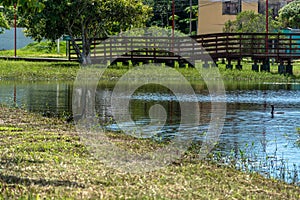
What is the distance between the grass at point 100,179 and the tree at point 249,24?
44.2 m

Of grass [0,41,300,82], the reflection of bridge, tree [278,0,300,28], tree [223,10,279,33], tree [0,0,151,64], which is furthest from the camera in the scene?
tree [278,0,300,28]

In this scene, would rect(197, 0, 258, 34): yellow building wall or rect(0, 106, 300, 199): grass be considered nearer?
rect(0, 106, 300, 199): grass

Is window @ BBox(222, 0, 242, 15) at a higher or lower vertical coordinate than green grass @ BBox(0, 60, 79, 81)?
higher

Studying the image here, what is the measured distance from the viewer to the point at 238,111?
2356 cm

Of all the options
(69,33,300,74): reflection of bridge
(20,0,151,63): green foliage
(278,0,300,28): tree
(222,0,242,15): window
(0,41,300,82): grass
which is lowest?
(0,41,300,82): grass

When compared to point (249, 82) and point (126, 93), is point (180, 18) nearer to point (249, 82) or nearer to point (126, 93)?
point (249, 82)

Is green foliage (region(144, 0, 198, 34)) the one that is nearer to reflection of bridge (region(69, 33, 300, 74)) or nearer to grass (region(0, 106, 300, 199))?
reflection of bridge (region(69, 33, 300, 74))

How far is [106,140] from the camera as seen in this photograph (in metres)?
15.0

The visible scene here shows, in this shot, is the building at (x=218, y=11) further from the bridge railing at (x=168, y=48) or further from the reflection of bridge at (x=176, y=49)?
the reflection of bridge at (x=176, y=49)

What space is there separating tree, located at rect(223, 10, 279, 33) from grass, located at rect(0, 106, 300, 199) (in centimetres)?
4420

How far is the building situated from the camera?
68.2 meters

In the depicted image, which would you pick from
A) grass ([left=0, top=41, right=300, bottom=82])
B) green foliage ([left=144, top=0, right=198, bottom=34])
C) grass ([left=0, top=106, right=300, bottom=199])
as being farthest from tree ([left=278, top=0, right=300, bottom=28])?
grass ([left=0, top=106, right=300, bottom=199])

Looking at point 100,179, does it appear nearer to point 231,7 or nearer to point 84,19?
point 84,19

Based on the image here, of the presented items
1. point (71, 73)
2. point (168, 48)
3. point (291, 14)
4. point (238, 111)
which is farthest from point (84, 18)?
point (291, 14)
